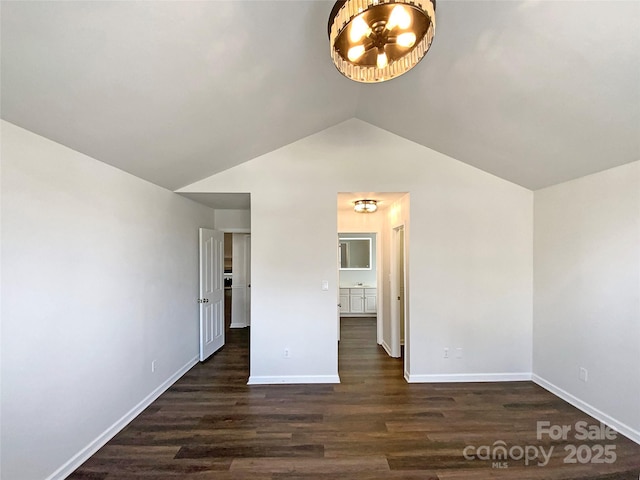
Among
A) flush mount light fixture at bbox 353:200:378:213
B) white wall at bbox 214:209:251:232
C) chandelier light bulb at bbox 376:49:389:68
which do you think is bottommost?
white wall at bbox 214:209:251:232

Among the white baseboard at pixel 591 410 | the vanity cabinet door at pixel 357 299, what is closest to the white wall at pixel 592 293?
the white baseboard at pixel 591 410

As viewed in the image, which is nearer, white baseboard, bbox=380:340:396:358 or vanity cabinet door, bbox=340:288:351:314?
white baseboard, bbox=380:340:396:358

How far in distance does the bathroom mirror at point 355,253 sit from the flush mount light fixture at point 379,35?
20.7 feet

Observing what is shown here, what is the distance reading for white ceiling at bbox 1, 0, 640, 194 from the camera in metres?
1.49

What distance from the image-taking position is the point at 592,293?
2.87 meters

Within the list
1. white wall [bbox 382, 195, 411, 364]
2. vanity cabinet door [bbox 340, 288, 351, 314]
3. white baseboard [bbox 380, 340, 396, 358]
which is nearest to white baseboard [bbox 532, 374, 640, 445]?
white wall [bbox 382, 195, 411, 364]

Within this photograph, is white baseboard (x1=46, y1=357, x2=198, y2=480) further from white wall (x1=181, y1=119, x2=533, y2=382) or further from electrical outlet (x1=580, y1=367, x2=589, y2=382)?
electrical outlet (x1=580, y1=367, x2=589, y2=382)

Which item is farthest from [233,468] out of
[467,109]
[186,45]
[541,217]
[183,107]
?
[541,217]

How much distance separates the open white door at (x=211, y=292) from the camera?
4.42 meters

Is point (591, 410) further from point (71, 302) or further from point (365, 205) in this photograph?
point (71, 302)

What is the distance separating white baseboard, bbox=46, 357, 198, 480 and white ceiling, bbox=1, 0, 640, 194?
7.55 ft

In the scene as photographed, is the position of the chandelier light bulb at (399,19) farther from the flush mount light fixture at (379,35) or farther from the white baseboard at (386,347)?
the white baseboard at (386,347)

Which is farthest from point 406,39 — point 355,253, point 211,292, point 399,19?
point 355,253

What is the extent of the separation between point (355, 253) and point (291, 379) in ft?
15.0
